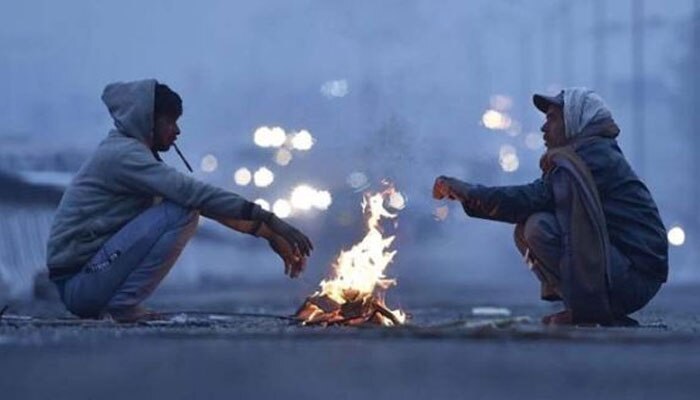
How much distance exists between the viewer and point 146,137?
12.4 feet

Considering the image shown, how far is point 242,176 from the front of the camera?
6508 millimetres

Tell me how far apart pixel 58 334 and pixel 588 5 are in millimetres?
4126

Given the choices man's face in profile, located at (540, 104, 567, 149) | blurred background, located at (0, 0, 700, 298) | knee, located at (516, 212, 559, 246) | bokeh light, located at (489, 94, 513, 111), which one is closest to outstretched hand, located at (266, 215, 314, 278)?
knee, located at (516, 212, 559, 246)

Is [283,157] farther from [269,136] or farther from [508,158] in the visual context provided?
[508,158]

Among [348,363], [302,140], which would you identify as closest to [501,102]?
[302,140]

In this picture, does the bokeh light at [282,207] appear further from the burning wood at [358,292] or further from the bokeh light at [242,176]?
the burning wood at [358,292]

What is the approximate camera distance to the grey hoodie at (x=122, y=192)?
12.0 ft

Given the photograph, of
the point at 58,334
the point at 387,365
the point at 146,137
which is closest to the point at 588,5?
the point at 146,137

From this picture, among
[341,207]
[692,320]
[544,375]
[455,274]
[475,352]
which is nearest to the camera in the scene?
[544,375]

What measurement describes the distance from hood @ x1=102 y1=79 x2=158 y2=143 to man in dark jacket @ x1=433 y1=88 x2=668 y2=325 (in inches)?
24.7

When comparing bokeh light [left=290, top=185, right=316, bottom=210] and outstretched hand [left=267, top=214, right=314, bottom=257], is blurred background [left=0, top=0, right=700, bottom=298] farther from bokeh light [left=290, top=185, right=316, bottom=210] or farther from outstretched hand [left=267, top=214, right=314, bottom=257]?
outstretched hand [left=267, top=214, right=314, bottom=257]

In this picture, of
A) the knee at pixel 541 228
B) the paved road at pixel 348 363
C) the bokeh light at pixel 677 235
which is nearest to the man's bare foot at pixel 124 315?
the paved road at pixel 348 363

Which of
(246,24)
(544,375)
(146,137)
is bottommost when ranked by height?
(544,375)

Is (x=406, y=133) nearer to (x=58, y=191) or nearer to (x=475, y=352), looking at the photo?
(x=58, y=191)
